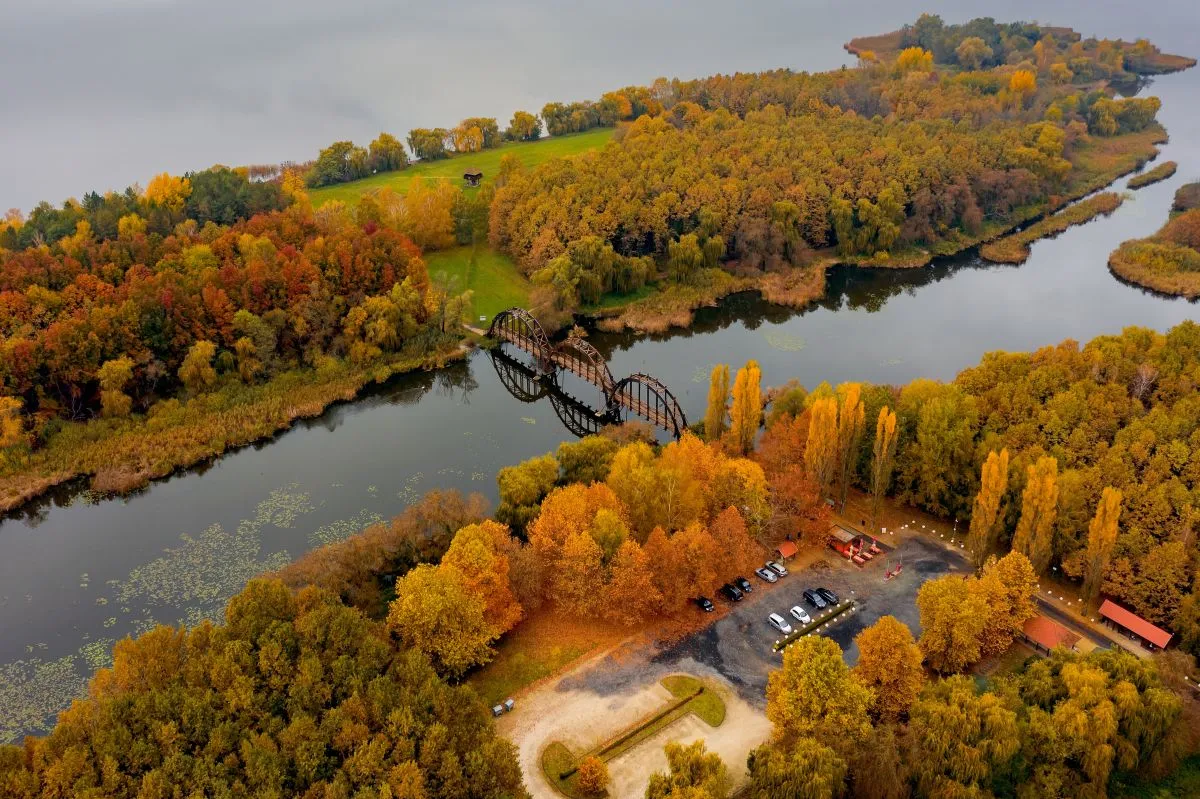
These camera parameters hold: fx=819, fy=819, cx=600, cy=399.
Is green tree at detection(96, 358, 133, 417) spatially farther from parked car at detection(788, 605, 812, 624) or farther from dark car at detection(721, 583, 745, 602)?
parked car at detection(788, 605, 812, 624)

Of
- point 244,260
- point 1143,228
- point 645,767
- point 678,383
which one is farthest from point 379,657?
point 1143,228

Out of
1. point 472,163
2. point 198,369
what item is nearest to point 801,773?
point 198,369

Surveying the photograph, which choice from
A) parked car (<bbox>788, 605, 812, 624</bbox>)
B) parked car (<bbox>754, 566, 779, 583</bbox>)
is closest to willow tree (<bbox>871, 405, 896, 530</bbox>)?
parked car (<bbox>754, 566, 779, 583</bbox>)

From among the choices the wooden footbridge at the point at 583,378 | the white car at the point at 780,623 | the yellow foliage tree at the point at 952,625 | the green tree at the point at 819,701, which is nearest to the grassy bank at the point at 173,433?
the wooden footbridge at the point at 583,378

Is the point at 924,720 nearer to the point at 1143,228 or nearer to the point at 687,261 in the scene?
the point at 687,261

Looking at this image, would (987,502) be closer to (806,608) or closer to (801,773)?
(806,608)

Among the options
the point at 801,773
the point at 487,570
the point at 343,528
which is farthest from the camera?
the point at 343,528

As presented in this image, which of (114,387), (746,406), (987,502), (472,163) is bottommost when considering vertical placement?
(987,502)

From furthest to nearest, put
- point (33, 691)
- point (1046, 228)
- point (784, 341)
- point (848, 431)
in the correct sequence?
point (1046, 228) → point (784, 341) → point (848, 431) → point (33, 691)
